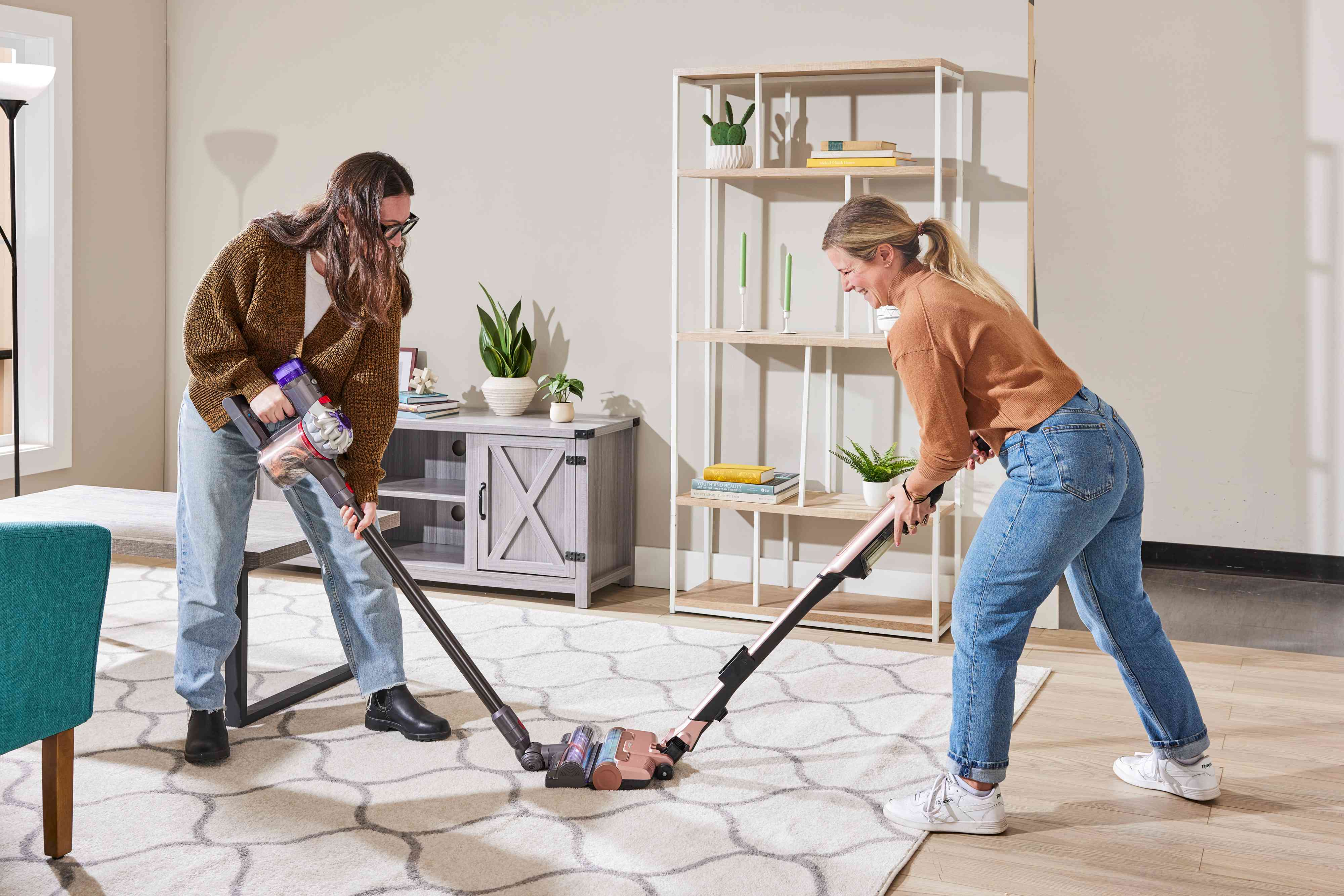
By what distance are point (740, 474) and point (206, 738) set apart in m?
1.79

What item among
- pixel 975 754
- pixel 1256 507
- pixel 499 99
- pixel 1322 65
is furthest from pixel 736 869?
pixel 1322 65

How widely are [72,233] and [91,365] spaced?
483mm

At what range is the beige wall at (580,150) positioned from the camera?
375 cm

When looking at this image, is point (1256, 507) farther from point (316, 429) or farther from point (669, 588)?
point (316, 429)

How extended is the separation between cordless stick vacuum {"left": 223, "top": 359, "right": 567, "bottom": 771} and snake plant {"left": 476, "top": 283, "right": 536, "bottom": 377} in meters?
1.72

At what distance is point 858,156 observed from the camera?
3523 mm

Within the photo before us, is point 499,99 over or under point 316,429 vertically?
over

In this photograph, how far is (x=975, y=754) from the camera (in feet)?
7.19

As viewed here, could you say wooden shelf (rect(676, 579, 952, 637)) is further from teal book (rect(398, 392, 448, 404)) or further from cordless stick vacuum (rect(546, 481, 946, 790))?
cordless stick vacuum (rect(546, 481, 946, 790))

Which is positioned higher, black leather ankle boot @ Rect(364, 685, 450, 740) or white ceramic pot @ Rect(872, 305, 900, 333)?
white ceramic pot @ Rect(872, 305, 900, 333)

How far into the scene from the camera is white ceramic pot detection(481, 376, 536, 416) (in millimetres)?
4055

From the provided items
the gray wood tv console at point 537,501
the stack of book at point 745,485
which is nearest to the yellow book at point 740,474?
the stack of book at point 745,485

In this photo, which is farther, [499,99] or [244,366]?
[499,99]

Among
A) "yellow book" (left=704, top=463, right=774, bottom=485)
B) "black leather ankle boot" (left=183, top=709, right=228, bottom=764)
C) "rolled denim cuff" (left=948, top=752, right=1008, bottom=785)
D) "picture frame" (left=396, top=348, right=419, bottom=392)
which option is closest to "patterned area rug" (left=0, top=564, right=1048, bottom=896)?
"black leather ankle boot" (left=183, top=709, right=228, bottom=764)
